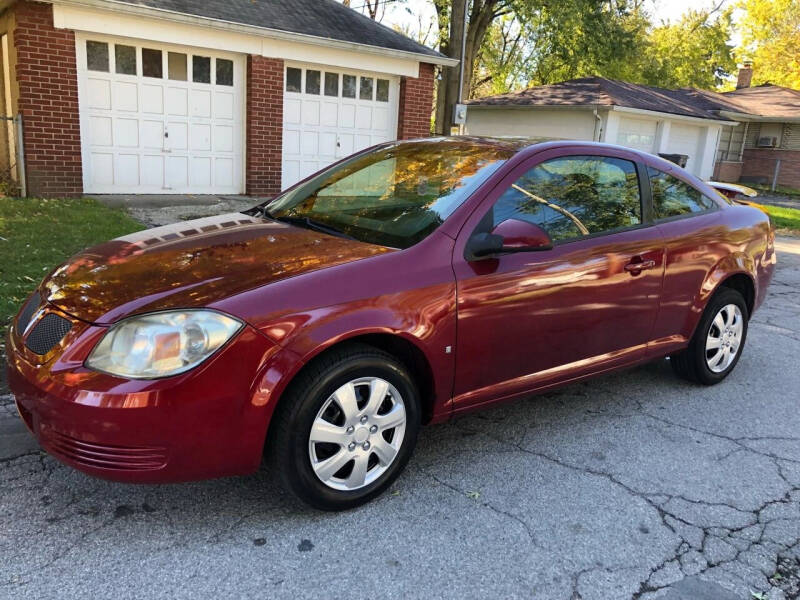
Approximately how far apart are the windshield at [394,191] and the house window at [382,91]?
961 cm

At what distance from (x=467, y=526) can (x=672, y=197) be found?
8.65ft

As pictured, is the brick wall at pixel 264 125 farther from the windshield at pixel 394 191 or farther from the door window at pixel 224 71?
the windshield at pixel 394 191

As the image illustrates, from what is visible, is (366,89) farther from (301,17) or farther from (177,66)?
(177,66)

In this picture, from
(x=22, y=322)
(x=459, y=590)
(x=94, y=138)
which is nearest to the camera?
(x=459, y=590)

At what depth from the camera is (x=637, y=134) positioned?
74.9ft

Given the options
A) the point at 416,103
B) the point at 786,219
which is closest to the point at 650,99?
the point at 786,219

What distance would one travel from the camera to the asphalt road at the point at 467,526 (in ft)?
8.30

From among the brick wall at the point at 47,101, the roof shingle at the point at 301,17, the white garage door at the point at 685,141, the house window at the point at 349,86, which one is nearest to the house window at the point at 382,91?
the house window at the point at 349,86

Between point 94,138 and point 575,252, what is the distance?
947 cm

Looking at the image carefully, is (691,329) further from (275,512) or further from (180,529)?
(180,529)

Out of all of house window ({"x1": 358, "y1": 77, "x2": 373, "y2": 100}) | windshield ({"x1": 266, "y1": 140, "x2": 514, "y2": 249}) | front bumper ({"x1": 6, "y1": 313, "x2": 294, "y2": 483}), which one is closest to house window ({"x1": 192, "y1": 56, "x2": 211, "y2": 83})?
house window ({"x1": 358, "y1": 77, "x2": 373, "y2": 100})

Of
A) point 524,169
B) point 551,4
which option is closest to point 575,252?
point 524,169

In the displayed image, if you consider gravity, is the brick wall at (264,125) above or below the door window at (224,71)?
below

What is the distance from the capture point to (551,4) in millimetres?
22984
